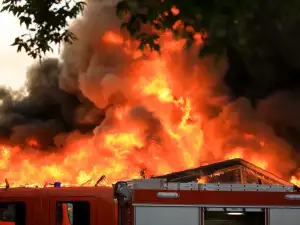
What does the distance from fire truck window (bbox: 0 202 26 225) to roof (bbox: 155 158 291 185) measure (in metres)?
3.38

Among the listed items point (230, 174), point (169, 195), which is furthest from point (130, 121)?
point (169, 195)

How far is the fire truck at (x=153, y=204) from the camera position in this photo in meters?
9.48

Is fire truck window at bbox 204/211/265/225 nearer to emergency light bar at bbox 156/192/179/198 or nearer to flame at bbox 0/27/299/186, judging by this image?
emergency light bar at bbox 156/192/179/198

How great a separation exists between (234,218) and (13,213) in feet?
10.6

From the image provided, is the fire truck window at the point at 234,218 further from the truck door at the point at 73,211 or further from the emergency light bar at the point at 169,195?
the truck door at the point at 73,211

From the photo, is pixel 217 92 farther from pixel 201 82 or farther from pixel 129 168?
pixel 129 168

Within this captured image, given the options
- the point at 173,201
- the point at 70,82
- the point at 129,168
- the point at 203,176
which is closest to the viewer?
the point at 173,201

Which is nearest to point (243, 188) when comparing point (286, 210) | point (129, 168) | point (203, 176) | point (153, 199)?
point (286, 210)

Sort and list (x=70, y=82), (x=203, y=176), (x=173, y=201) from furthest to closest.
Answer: (x=70, y=82) < (x=203, y=176) < (x=173, y=201)

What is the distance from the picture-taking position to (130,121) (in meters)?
28.3

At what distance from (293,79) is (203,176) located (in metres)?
15.9

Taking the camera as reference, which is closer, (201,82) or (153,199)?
(153,199)

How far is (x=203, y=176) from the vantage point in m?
13.6

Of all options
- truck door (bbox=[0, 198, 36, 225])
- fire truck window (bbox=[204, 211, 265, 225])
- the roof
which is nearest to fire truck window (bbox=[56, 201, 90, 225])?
truck door (bbox=[0, 198, 36, 225])
